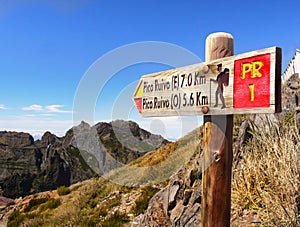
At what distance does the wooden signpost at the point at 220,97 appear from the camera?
1.83 metres

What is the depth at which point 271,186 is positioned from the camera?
3629 mm

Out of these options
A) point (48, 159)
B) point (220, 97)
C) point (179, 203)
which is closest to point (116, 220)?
point (179, 203)

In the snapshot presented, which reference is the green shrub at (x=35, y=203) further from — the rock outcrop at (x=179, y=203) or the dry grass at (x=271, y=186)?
the dry grass at (x=271, y=186)

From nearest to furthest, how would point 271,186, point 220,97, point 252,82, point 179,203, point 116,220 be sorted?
point 252,82
point 220,97
point 271,186
point 179,203
point 116,220

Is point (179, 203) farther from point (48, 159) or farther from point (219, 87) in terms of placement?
point (48, 159)

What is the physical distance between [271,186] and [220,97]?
209 cm

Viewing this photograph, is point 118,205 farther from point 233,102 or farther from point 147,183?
point 233,102

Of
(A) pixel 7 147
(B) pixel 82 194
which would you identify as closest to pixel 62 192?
(B) pixel 82 194

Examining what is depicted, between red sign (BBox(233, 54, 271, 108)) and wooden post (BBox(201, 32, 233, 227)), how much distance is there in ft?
0.82

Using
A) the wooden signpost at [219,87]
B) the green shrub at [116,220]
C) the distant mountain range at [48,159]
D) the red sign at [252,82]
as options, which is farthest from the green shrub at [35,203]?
the red sign at [252,82]

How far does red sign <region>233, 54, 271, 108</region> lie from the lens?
1.82 m

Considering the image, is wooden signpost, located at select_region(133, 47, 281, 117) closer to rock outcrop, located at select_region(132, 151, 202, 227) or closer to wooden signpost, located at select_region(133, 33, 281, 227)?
wooden signpost, located at select_region(133, 33, 281, 227)

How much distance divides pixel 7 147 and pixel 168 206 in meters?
82.2

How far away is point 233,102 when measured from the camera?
6.55 ft
